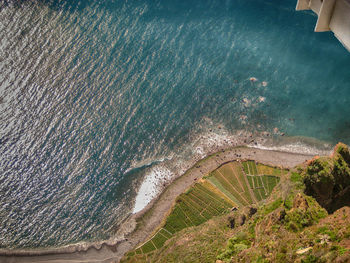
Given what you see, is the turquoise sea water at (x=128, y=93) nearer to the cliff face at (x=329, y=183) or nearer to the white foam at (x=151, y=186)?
the white foam at (x=151, y=186)

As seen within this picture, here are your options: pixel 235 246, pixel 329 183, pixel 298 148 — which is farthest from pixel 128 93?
pixel 329 183

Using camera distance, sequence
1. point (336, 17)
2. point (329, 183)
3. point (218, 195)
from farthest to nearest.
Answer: point (218, 195), point (329, 183), point (336, 17)

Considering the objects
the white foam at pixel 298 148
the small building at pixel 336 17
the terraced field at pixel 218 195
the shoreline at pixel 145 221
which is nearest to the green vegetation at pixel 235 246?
the terraced field at pixel 218 195

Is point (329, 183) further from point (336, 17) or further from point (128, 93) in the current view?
point (128, 93)

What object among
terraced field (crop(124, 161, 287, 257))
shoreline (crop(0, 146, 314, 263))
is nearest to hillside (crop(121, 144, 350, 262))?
terraced field (crop(124, 161, 287, 257))

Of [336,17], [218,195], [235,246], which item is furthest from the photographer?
[218,195]

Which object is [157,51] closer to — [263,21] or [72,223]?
[263,21]

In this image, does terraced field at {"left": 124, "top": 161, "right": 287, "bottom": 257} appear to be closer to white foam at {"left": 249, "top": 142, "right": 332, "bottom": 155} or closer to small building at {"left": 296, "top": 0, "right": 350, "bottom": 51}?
white foam at {"left": 249, "top": 142, "right": 332, "bottom": 155}
